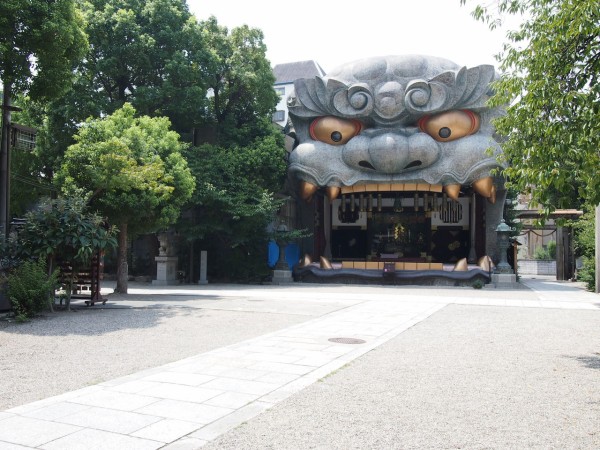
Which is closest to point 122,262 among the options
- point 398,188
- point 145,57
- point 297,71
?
point 145,57

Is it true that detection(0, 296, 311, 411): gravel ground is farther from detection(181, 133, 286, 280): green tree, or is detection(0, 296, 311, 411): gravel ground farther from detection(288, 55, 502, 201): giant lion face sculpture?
detection(288, 55, 502, 201): giant lion face sculpture

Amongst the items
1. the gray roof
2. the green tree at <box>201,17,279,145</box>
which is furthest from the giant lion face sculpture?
the gray roof

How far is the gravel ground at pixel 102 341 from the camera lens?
→ 240 inches

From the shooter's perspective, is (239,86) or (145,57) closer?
(145,57)

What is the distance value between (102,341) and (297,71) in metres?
54.8

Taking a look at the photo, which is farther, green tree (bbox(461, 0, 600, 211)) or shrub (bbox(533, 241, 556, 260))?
shrub (bbox(533, 241, 556, 260))

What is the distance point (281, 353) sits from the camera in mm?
7711

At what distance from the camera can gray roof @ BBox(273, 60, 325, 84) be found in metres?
59.2

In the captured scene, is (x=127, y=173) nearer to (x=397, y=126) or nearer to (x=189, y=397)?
(x=189, y=397)

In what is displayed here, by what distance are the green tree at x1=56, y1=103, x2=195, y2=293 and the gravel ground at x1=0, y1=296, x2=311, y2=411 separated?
339 cm

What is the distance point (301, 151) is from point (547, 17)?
1937 centimetres

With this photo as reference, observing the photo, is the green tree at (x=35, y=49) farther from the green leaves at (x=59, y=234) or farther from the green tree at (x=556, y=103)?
the green tree at (x=556, y=103)

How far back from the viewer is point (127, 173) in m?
13.9

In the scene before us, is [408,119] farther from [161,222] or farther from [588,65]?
[588,65]
